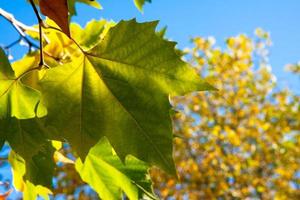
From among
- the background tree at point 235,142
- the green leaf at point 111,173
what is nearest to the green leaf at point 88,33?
the green leaf at point 111,173

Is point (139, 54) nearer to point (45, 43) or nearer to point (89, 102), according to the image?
point (89, 102)

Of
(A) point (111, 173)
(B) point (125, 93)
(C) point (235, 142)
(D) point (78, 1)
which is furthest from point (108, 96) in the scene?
(C) point (235, 142)

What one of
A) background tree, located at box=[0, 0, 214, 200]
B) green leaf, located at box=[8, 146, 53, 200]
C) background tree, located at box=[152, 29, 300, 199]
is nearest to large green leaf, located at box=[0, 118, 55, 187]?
background tree, located at box=[0, 0, 214, 200]

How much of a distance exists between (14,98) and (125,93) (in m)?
0.28

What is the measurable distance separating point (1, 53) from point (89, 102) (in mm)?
233

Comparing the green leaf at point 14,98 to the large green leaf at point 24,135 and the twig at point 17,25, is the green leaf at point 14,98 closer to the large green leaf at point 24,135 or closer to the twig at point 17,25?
the large green leaf at point 24,135

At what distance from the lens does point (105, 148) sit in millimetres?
1116

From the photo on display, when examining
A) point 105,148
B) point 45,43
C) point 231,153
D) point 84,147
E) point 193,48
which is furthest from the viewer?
point 193,48

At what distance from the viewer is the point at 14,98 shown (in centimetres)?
96

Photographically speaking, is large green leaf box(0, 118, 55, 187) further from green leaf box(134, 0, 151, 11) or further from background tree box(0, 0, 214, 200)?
green leaf box(134, 0, 151, 11)

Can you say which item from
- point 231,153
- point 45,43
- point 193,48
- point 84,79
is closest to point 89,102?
point 84,79

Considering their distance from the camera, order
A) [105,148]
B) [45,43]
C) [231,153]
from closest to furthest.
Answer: [105,148], [45,43], [231,153]

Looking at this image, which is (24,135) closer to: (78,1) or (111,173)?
(111,173)

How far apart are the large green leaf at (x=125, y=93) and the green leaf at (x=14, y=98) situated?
4.9 inches
